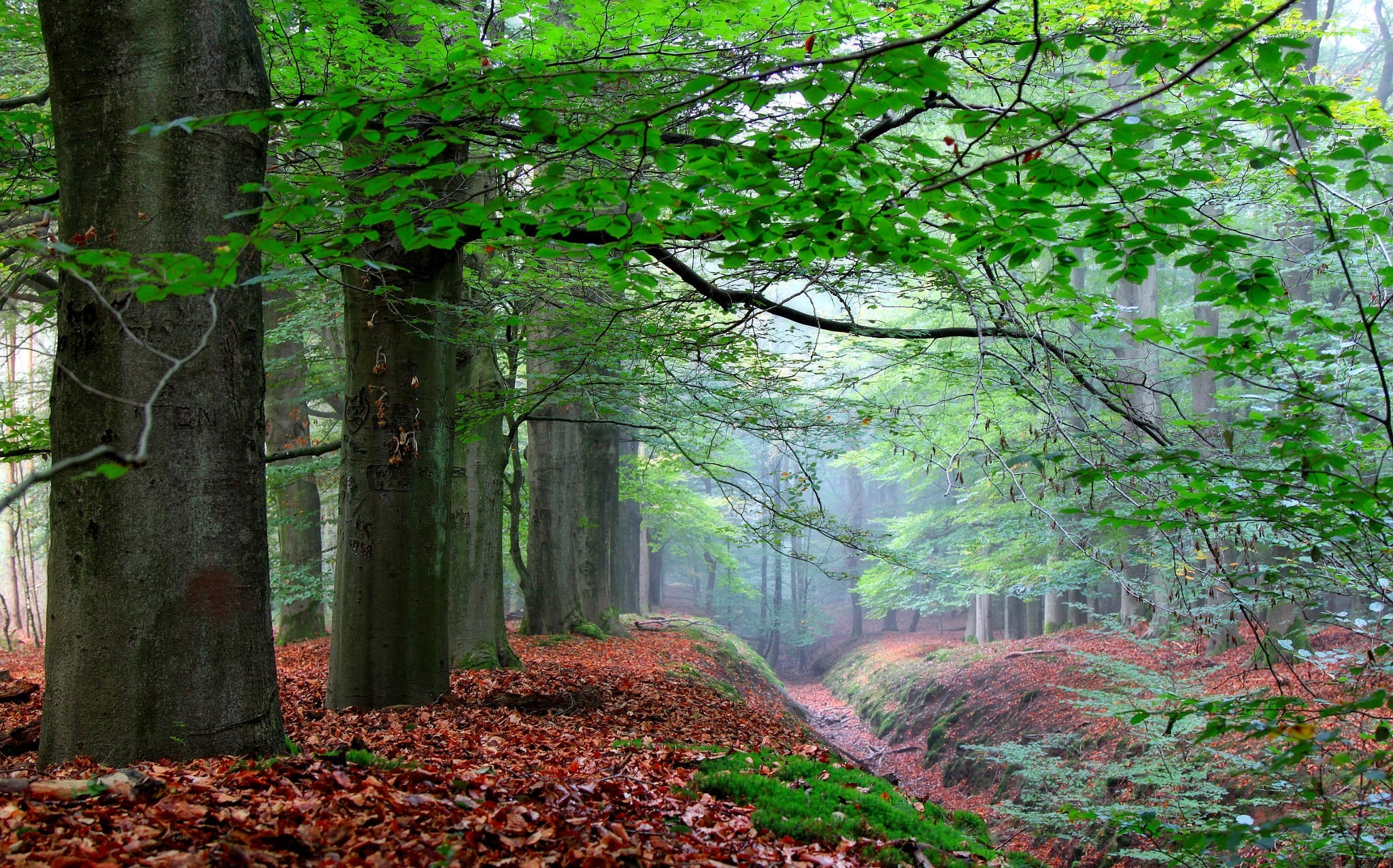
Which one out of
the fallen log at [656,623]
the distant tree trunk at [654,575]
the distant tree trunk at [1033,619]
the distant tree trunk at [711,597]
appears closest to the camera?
the fallen log at [656,623]

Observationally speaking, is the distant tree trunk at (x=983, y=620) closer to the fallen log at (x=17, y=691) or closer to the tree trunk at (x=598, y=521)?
the tree trunk at (x=598, y=521)

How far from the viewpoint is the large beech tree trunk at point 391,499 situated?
19.1ft

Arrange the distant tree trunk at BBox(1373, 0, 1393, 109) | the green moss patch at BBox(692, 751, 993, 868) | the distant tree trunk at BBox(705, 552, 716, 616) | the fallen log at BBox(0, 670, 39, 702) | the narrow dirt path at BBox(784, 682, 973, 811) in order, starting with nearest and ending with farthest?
1. the green moss patch at BBox(692, 751, 993, 868)
2. the fallen log at BBox(0, 670, 39, 702)
3. the narrow dirt path at BBox(784, 682, 973, 811)
4. the distant tree trunk at BBox(1373, 0, 1393, 109)
5. the distant tree trunk at BBox(705, 552, 716, 616)

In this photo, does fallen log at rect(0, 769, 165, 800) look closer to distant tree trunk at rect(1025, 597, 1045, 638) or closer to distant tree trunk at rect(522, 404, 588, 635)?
distant tree trunk at rect(522, 404, 588, 635)

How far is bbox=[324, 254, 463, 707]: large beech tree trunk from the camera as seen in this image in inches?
229

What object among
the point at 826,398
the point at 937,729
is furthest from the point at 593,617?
the point at 826,398

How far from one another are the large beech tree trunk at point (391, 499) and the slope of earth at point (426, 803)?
0.35m

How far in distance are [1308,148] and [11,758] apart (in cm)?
1096

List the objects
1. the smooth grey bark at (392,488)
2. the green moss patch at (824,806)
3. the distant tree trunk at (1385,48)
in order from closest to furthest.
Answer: the green moss patch at (824,806) → the smooth grey bark at (392,488) → the distant tree trunk at (1385,48)

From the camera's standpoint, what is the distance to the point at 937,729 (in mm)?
16328

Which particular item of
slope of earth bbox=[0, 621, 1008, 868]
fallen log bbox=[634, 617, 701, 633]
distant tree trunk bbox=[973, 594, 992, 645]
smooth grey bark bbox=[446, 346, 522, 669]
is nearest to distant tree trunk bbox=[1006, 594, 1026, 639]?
distant tree trunk bbox=[973, 594, 992, 645]

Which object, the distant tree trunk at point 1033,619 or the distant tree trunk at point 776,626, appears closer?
the distant tree trunk at point 1033,619

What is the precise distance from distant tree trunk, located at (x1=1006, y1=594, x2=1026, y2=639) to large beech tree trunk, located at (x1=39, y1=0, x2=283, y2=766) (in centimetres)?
2636

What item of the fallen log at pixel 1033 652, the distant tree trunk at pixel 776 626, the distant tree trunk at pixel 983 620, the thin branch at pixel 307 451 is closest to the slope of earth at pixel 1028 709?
the fallen log at pixel 1033 652
